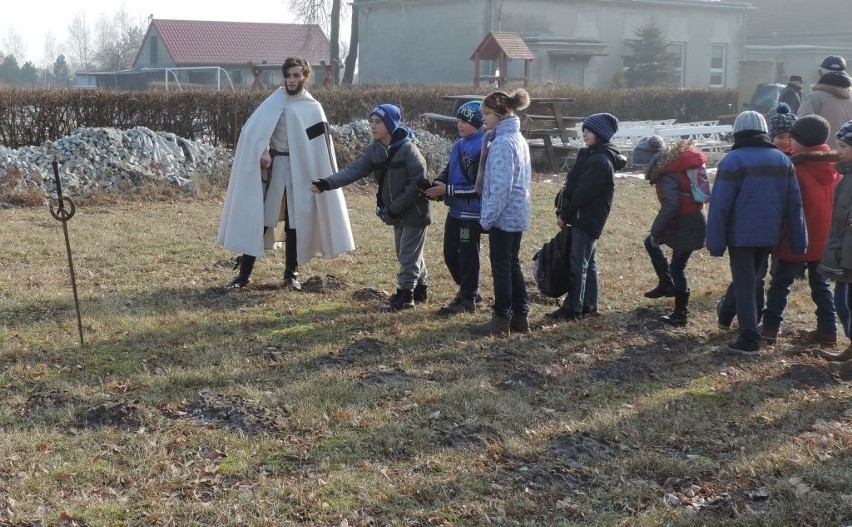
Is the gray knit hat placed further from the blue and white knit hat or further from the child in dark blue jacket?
the blue and white knit hat

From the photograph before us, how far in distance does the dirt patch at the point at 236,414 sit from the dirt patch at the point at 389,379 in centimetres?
77

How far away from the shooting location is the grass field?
181 inches

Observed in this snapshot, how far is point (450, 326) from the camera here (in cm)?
779

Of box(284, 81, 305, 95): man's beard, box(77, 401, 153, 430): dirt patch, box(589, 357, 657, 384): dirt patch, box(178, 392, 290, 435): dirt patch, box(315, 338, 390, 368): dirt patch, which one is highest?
box(284, 81, 305, 95): man's beard

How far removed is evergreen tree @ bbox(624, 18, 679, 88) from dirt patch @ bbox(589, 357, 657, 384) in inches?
1315

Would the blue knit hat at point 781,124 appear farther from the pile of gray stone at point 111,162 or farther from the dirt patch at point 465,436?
the pile of gray stone at point 111,162

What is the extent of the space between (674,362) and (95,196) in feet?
32.7

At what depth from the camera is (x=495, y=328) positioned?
757 centimetres

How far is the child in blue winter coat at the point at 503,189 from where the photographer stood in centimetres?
707

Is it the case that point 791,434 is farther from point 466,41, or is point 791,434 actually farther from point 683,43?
point 683,43

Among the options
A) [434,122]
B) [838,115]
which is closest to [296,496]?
[838,115]

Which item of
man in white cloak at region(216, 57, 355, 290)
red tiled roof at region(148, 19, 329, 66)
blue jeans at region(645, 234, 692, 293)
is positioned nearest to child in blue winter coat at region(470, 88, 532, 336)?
blue jeans at region(645, 234, 692, 293)

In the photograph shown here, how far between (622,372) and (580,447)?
1482mm

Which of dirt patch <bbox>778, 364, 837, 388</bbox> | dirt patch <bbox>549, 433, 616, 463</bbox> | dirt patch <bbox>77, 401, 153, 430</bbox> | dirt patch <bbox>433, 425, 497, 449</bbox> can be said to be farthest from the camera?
dirt patch <bbox>778, 364, 837, 388</bbox>
